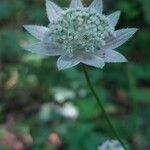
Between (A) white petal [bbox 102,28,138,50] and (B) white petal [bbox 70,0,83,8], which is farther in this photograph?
(B) white petal [bbox 70,0,83,8]

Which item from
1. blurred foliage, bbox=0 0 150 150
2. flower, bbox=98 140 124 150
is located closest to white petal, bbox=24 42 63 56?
flower, bbox=98 140 124 150

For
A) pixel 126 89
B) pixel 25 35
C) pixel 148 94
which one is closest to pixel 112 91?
pixel 126 89

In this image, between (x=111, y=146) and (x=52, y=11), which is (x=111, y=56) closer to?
(x=52, y=11)

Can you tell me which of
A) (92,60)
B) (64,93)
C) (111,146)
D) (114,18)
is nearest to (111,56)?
(92,60)

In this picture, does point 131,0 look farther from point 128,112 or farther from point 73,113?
point 73,113

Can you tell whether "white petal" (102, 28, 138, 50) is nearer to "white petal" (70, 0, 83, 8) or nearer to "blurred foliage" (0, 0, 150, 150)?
"white petal" (70, 0, 83, 8)
